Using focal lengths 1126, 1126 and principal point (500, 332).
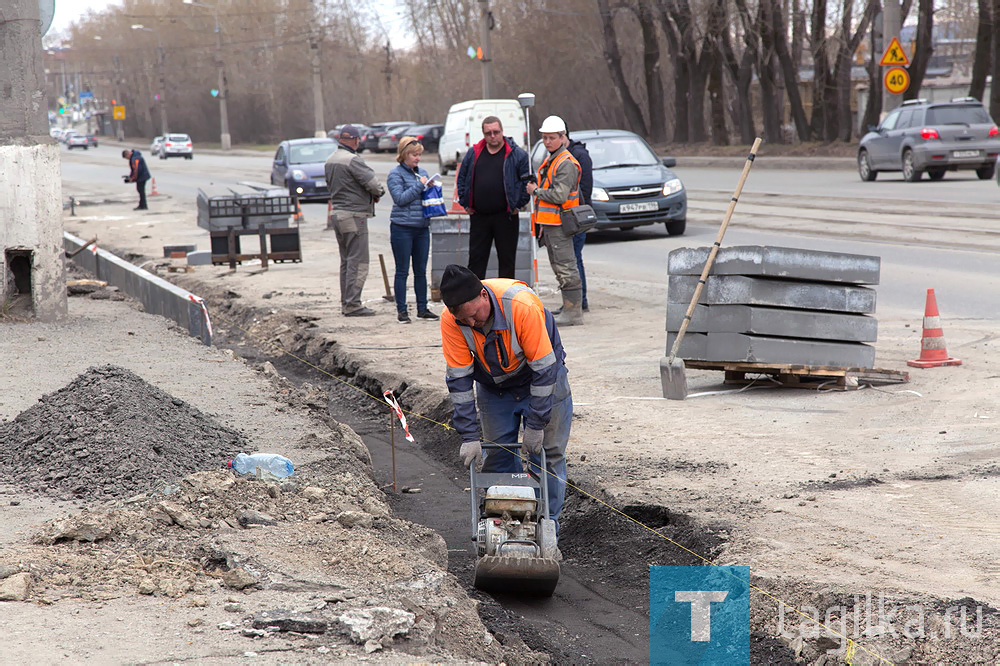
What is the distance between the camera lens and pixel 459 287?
15.6 feet

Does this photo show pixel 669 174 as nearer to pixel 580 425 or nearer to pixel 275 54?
pixel 580 425

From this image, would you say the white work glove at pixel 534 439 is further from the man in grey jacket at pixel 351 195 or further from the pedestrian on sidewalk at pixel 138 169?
the pedestrian on sidewalk at pixel 138 169

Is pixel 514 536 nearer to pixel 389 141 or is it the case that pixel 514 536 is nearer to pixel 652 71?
pixel 652 71

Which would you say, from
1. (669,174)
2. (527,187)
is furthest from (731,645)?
(669,174)

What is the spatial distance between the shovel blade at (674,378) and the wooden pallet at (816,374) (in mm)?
299

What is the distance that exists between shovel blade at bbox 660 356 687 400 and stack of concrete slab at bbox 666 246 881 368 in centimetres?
37

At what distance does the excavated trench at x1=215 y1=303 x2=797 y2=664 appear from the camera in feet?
15.5

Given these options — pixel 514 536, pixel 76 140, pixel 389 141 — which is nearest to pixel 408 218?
pixel 514 536

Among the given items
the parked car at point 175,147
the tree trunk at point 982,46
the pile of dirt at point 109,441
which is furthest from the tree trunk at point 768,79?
the parked car at point 175,147

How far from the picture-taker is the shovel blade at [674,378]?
7.93m

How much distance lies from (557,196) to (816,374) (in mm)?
3307

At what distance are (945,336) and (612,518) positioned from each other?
15.1ft

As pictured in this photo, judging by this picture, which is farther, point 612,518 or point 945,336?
point 945,336

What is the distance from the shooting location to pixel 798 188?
2447cm
